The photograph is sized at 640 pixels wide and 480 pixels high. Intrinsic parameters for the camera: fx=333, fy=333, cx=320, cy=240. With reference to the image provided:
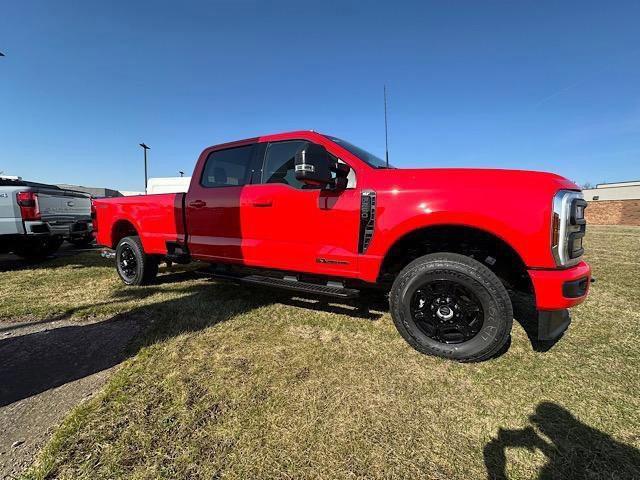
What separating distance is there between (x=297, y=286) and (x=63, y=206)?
6.14m

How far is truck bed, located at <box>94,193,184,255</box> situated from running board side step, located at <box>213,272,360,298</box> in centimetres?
117

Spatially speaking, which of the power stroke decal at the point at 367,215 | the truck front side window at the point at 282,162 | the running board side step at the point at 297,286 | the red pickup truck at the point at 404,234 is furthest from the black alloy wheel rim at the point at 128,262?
the power stroke decal at the point at 367,215

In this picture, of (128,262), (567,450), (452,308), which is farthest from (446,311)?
(128,262)

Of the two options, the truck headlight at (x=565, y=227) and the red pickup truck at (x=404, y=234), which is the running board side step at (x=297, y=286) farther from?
the truck headlight at (x=565, y=227)

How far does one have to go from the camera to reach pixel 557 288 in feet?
8.15

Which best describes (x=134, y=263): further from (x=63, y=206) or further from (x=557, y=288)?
(x=557, y=288)

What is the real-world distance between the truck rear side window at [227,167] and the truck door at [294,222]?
337 millimetres

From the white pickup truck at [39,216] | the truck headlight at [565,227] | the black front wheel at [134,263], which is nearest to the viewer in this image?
the truck headlight at [565,227]

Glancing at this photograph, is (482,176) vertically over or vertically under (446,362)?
over

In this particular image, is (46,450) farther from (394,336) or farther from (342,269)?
(394,336)

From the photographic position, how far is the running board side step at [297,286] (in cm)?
320

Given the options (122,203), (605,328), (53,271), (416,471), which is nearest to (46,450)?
(416,471)

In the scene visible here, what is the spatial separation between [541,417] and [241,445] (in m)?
1.80

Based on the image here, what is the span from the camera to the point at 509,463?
1702 millimetres
